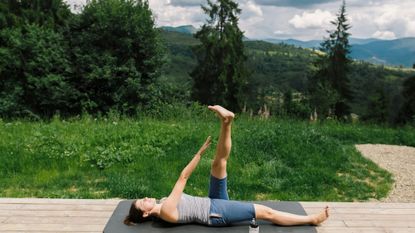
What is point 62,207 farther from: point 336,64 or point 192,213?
point 336,64

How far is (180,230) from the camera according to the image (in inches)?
165

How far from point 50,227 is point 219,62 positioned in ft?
123

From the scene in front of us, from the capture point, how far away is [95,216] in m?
4.91

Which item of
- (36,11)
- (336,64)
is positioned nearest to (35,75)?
(36,11)

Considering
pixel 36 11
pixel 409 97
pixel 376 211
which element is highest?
pixel 36 11

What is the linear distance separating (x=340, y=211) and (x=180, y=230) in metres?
2.04

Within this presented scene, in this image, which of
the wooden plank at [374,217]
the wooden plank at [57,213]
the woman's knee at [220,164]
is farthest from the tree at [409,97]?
the wooden plank at [57,213]

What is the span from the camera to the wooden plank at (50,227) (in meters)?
4.50

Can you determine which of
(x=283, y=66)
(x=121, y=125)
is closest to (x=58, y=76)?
(x=121, y=125)

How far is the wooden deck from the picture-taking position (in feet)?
15.0

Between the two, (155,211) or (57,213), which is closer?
(155,211)

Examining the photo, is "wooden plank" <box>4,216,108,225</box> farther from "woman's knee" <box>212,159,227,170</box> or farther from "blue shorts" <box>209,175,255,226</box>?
"woman's knee" <box>212,159,227,170</box>

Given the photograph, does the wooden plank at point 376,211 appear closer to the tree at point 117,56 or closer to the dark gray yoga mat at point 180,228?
the dark gray yoga mat at point 180,228

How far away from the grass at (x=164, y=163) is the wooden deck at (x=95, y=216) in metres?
1.08
